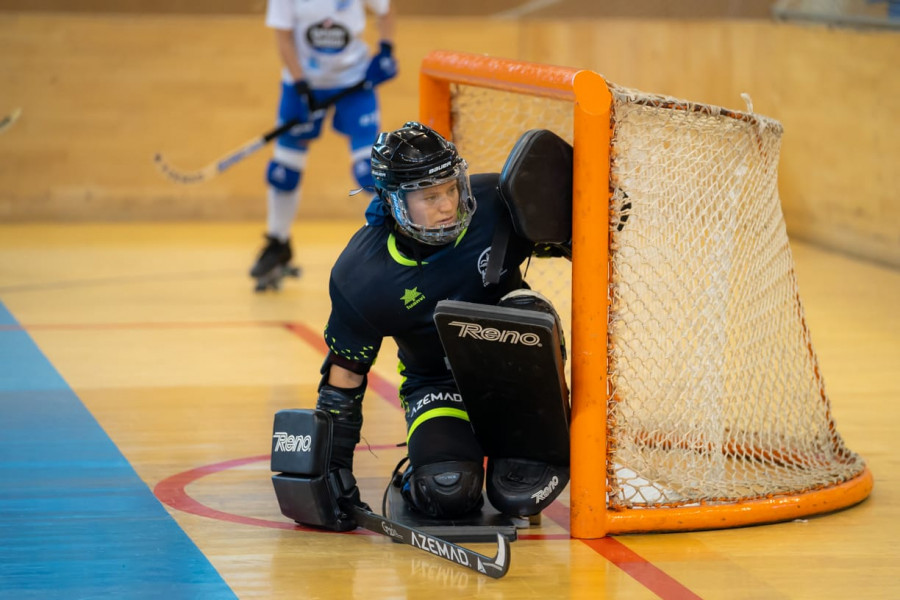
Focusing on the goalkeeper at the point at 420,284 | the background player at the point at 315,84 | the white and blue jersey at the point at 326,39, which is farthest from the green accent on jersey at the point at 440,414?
the white and blue jersey at the point at 326,39

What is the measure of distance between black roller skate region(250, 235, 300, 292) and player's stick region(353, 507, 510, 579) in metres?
3.75

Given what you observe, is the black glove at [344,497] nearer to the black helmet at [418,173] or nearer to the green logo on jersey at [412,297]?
the green logo on jersey at [412,297]

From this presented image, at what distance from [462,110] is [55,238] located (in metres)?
5.08

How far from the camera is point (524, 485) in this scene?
3.22 m

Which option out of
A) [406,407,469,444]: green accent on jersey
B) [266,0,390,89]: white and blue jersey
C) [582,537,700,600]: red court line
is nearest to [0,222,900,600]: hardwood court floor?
[582,537,700,600]: red court line

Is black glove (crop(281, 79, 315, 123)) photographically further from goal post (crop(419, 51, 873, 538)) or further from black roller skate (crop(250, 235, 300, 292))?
goal post (crop(419, 51, 873, 538))

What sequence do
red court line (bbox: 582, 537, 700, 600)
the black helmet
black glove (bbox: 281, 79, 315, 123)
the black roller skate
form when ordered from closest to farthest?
red court line (bbox: 582, 537, 700, 600)
the black helmet
black glove (bbox: 281, 79, 315, 123)
the black roller skate

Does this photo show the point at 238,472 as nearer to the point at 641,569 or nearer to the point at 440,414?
the point at 440,414

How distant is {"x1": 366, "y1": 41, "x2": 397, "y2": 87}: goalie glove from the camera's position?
6.59 meters

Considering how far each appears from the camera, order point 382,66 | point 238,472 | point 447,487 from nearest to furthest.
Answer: point 447,487 < point 238,472 < point 382,66

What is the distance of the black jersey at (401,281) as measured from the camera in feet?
10.6

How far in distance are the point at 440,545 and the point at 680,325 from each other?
2.81 ft

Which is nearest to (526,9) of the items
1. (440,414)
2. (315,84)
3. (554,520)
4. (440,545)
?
(315,84)

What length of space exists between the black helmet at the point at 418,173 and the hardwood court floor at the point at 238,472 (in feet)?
2.34
